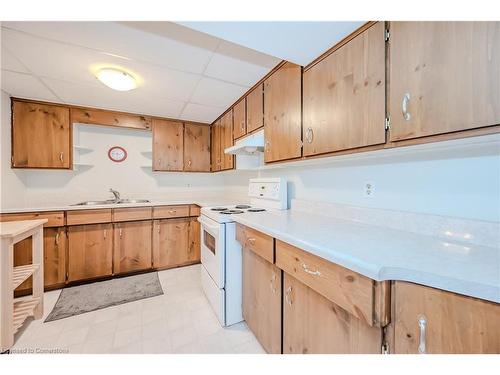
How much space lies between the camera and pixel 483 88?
64 centimetres

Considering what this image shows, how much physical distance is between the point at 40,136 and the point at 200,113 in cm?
181

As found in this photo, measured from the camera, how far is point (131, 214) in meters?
2.46

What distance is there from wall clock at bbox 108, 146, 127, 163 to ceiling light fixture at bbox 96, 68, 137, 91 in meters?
1.33

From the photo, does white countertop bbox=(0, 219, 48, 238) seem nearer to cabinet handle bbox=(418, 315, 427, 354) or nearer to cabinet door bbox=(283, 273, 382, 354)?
cabinet door bbox=(283, 273, 382, 354)

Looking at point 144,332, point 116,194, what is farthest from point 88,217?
point 144,332

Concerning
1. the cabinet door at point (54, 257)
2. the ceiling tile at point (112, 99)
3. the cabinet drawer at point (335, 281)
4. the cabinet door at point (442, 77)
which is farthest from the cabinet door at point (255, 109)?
the cabinet door at point (54, 257)

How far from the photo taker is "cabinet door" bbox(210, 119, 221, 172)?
286 centimetres

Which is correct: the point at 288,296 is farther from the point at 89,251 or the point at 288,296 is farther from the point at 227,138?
the point at 89,251

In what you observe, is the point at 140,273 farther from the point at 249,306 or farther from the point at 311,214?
the point at 311,214

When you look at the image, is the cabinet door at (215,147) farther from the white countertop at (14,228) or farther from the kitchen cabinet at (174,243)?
the white countertop at (14,228)

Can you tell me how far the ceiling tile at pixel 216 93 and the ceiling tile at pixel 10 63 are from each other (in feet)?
4.33

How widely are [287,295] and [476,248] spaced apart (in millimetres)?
841

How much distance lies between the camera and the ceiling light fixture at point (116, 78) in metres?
1.59
